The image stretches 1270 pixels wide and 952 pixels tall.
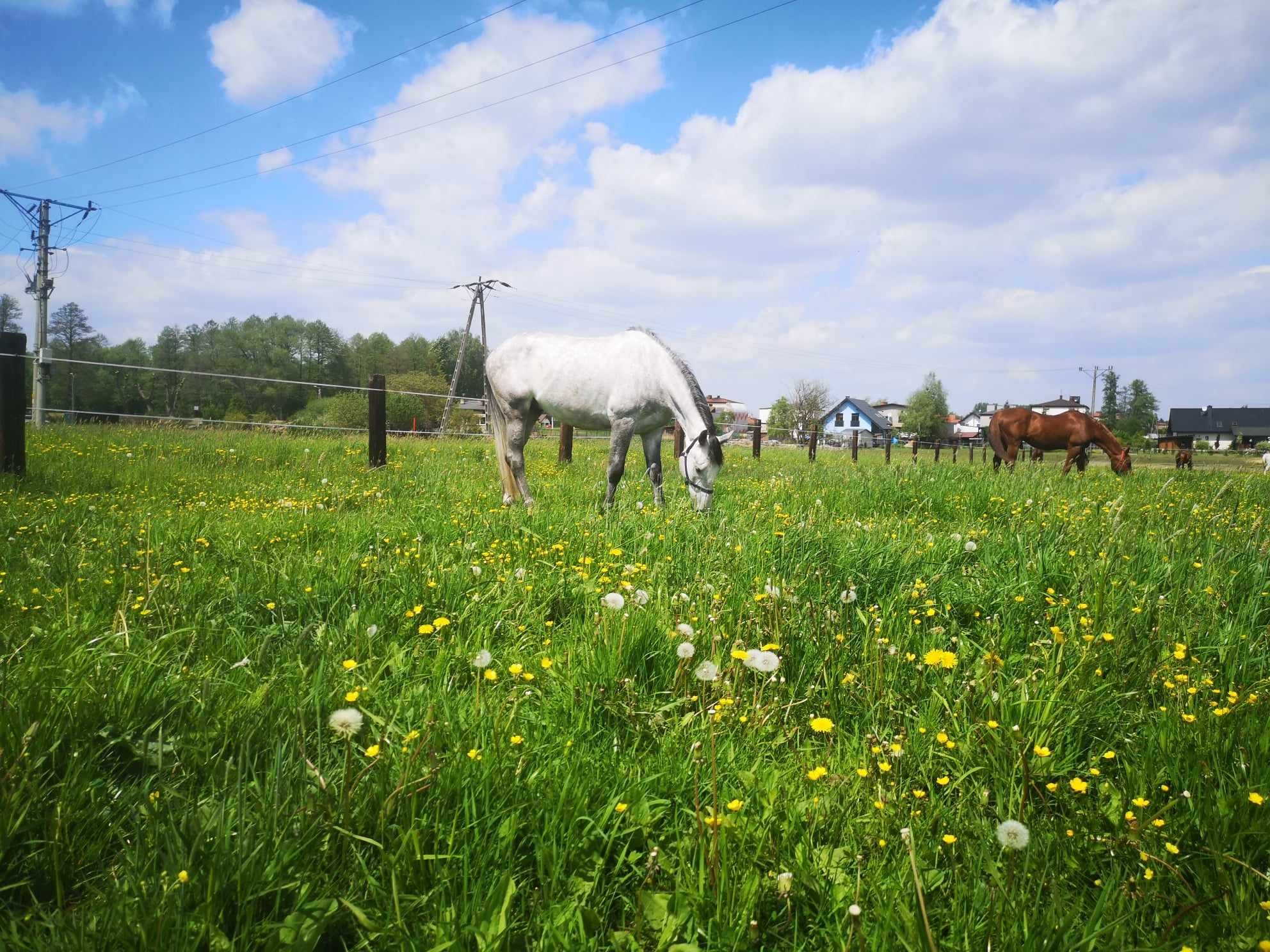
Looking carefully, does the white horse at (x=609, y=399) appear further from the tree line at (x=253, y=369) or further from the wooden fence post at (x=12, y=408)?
the tree line at (x=253, y=369)

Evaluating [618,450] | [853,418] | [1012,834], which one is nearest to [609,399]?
[618,450]

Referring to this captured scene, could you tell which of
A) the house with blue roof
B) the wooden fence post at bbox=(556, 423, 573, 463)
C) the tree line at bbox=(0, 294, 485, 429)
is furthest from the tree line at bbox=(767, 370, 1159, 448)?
the wooden fence post at bbox=(556, 423, 573, 463)

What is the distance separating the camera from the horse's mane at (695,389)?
22.8 feet

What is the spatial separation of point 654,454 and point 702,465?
4.14ft

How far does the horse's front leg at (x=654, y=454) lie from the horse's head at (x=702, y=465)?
0.81 m

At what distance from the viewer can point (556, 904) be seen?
4.71 ft

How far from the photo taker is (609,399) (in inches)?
302

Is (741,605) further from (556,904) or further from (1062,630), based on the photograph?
(556,904)

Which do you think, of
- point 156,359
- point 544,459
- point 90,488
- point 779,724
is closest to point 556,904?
point 779,724

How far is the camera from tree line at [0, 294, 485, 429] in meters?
61.6

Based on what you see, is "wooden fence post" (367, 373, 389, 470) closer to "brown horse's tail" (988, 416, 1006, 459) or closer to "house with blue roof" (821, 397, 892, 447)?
"brown horse's tail" (988, 416, 1006, 459)

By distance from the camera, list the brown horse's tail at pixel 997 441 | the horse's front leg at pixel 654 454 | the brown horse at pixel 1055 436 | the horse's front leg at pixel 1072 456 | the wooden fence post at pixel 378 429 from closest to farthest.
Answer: the horse's front leg at pixel 654 454 → the wooden fence post at pixel 378 429 → the horse's front leg at pixel 1072 456 → the brown horse at pixel 1055 436 → the brown horse's tail at pixel 997 441

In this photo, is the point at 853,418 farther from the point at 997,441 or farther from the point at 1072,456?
the point at 1072,456

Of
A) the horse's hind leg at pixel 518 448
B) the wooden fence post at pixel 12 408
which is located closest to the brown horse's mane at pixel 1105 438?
the horse's hind leg at pixel 518 448
